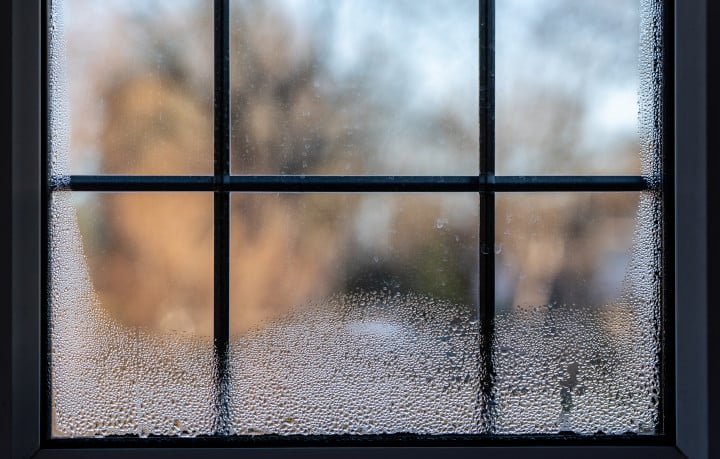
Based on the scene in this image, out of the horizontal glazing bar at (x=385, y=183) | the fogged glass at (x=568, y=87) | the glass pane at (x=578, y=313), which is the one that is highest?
the fogged glass at (x=568, y=87)

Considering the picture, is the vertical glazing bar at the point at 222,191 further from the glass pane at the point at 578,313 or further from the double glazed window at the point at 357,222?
the glass pane at the point at 578,313

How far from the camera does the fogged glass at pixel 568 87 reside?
900 millimetres

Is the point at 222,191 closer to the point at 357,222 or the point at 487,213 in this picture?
the point at 357,222

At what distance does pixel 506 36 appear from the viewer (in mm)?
900

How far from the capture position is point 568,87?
0.90 meters

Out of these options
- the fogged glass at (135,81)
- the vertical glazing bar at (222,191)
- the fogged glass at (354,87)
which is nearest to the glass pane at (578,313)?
the fogged glass at (354,87)

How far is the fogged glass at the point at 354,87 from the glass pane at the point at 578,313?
0.59 feet

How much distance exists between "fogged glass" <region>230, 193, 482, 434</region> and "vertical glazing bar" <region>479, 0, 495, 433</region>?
18mm

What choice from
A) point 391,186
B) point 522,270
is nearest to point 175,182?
point 391,186

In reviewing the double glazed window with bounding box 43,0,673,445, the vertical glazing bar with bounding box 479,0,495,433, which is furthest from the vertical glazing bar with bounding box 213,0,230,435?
the vertical glazing bar with bounding box 479,0,495,433

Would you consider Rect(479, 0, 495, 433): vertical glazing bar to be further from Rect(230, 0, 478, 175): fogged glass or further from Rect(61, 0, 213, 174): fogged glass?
Rect(61, 0, 213, 174): fogged glass

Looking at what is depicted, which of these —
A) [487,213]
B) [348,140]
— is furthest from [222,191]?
[487,213]

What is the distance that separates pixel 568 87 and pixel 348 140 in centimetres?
40
